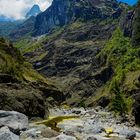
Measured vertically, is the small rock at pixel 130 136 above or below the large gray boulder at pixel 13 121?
below

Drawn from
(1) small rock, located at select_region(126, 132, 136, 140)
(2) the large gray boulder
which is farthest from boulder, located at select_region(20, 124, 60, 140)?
(1) small rock, located at select_region(126, 132, 136, 140)

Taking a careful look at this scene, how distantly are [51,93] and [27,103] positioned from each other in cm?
13389

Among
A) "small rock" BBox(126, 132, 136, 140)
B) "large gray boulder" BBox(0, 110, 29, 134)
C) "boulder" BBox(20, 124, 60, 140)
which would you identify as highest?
"large gray boulder" BBox(0, 110, 29, 134)

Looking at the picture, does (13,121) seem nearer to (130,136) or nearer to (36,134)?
(36,134)

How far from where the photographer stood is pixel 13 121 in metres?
42.3

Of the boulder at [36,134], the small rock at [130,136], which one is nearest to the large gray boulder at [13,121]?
the boulder at [36,134]

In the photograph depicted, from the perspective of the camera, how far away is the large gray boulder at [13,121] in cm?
4064

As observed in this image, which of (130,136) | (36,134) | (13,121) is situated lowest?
(130,136)

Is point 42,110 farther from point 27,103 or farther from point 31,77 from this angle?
point 31,77

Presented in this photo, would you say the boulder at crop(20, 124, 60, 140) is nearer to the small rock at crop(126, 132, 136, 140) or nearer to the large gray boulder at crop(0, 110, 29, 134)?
the large gray boulder at crop(0, 110, 29, 134)

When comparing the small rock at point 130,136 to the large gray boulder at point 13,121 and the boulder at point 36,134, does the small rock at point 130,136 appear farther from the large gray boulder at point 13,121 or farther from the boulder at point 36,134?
the large gray boulder at point 13,121

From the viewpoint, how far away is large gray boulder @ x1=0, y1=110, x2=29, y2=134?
4064 centimetres

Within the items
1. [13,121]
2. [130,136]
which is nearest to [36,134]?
[13,121]

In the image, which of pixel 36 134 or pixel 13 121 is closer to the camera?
pixel 36 134
